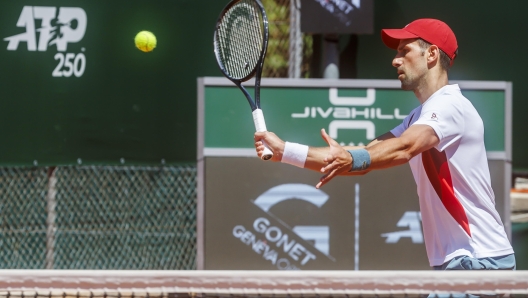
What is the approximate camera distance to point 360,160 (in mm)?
2594

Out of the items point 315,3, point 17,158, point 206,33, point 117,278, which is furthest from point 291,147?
point 17,158

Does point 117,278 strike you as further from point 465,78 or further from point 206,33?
point 465,78

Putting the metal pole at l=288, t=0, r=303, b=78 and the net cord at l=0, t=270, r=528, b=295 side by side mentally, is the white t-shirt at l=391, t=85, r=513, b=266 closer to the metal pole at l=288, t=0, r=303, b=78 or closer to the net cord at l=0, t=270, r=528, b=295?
the net cord at l=0, t=270, r=528, b=295

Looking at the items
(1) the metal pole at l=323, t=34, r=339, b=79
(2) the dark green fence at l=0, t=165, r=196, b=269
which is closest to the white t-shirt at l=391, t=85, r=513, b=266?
(1) the metal pole at l=323, t=34, r=339, b=79

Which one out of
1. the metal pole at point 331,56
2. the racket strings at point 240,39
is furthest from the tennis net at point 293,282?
the metal pole at point 331,56

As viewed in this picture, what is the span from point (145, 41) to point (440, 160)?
3101mm

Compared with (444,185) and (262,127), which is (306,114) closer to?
(262,127)

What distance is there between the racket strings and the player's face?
26.5 inches

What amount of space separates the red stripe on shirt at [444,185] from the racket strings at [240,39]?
37.2 inches

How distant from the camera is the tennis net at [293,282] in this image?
2.29m

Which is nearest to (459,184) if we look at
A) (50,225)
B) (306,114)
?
(306,114)

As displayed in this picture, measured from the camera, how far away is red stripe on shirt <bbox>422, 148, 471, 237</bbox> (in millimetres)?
2760

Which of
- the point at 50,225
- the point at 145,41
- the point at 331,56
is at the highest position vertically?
the point at 145,41

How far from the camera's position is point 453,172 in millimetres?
2748
